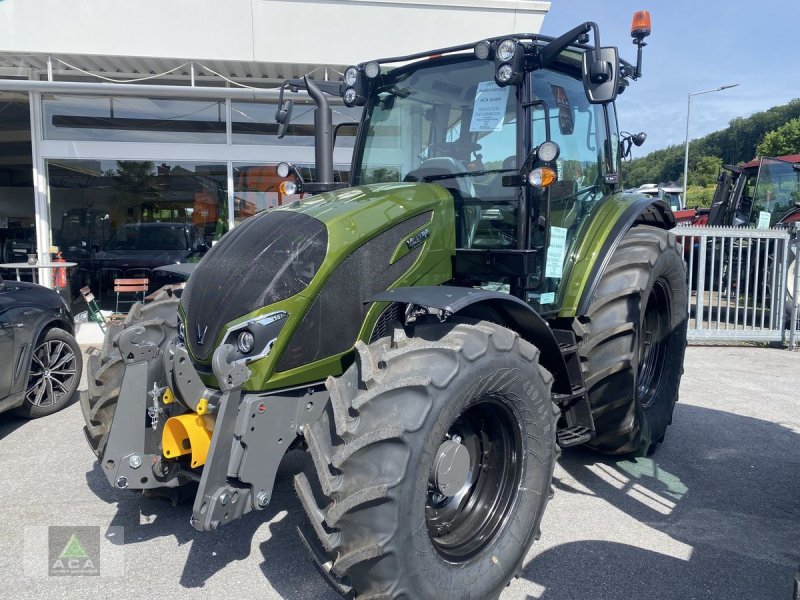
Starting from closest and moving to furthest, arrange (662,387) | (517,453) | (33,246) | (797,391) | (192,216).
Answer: (517,453), (662,387), (797,391), (192,216), (33,246)

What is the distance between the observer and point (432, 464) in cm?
252

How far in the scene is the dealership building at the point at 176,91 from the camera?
878cm

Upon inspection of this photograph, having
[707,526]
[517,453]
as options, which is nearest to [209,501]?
[517,453]

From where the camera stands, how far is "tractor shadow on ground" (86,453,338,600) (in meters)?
2.99

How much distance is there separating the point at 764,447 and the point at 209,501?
172 inches

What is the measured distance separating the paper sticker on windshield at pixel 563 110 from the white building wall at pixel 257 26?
5.88 meters

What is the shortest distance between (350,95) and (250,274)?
179 centimetres

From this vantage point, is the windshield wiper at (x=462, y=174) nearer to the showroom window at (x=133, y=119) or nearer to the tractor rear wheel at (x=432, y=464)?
the tractor rear wheel at (x=432, y=464)

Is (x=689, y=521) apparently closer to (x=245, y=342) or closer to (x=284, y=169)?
(x=245, y=342)

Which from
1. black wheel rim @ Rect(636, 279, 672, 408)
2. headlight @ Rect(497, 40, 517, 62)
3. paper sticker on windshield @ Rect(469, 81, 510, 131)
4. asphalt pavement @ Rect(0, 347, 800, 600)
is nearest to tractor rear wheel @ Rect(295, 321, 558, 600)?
asphalt pavement @ Rect(0, 347, 800, 600)

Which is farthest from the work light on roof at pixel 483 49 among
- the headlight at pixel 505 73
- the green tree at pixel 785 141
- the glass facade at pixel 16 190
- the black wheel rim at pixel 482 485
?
the green tree at pixel 785 141

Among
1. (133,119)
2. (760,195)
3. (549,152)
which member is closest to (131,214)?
(133,119)

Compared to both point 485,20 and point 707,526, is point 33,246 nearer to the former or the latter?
point 485,20

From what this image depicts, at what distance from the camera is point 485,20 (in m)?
9.34
